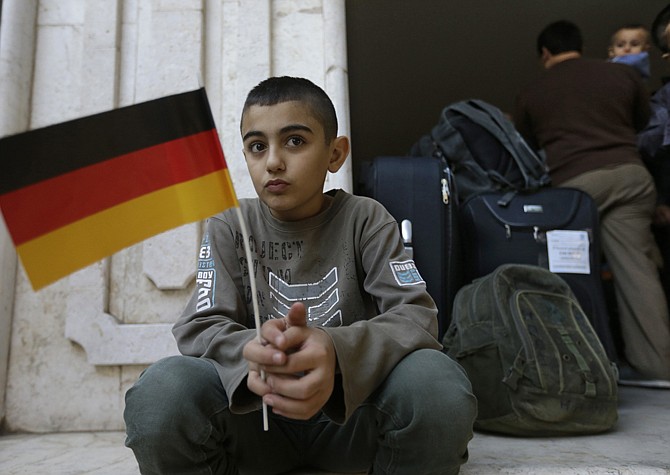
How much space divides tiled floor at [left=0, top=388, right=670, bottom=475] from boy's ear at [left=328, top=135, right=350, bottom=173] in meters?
0.62

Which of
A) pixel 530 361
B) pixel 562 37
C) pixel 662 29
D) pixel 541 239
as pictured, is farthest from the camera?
pixel 662 29

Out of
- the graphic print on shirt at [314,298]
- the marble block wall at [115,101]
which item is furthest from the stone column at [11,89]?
the graphic print on shirt at [314,298]

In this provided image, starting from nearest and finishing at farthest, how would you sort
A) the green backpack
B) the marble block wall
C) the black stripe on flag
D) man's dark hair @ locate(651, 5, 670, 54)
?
the black stripe on flag < the green backpack < the marble block wall < man's dark hair @ locate(651, 5, 670, 54)

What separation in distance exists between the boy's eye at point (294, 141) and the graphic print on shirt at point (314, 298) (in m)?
0.25

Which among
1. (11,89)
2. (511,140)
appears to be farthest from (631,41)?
(11,89)

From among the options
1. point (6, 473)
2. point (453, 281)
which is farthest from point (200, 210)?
point (453, 281)

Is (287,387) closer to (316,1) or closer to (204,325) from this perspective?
(204,325)

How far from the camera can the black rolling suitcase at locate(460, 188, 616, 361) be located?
190 centimetres

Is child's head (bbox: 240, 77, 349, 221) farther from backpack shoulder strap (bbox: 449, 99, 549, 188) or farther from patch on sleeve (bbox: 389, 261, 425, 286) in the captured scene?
backpack shoulder strap (bbox: 449, 99, 549, 188)

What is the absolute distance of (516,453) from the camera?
4.17 ft

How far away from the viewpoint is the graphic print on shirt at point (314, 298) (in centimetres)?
108

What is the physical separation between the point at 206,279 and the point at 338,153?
0.39m

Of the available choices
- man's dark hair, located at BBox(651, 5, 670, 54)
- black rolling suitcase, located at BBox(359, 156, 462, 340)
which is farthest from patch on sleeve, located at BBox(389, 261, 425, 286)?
man's dark hair, located at BBox(651, 5, 670, 54)

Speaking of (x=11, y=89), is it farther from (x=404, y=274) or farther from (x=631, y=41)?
(x=631, y=41)
